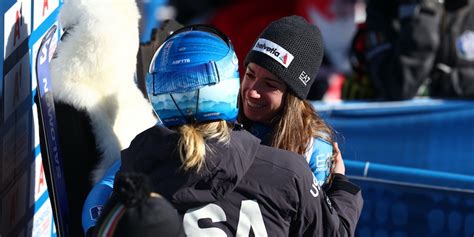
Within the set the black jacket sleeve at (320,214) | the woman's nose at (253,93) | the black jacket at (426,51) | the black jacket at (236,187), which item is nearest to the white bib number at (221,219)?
the black jacket at (236,187)

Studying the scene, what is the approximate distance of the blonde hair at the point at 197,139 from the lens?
2402 millimetres

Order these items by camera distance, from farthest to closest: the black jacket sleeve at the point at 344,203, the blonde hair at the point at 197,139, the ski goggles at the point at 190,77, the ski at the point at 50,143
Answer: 1. the ski at the point at 50,143
2. the black jacket sleeve at the point at 344,203
3. the ski goggles at the point at 190,77
4. the blonde hair at the point at 197,139

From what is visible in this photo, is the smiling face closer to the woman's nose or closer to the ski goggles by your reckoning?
the woman's nose

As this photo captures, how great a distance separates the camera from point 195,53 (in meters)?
2.54

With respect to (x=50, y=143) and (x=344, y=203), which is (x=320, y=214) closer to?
(x=344, y=203)

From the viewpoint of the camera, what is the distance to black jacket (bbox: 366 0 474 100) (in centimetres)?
568

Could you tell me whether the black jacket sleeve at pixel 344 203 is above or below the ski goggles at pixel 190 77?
below

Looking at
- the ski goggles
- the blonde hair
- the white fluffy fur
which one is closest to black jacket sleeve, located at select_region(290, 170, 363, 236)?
the blonde hair

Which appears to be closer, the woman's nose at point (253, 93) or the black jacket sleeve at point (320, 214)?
the black jacket sleeve at point (320, 214)

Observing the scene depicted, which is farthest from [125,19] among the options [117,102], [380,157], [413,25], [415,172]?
[413,25]

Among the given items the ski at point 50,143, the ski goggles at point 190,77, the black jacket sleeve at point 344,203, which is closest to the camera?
the ski goggles at point 190,77

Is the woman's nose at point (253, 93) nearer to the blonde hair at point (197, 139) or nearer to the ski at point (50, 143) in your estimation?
the blonde hair at point (197, 139)

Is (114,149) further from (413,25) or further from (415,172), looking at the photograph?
(413,25)

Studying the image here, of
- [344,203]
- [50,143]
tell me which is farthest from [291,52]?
[50,143]
